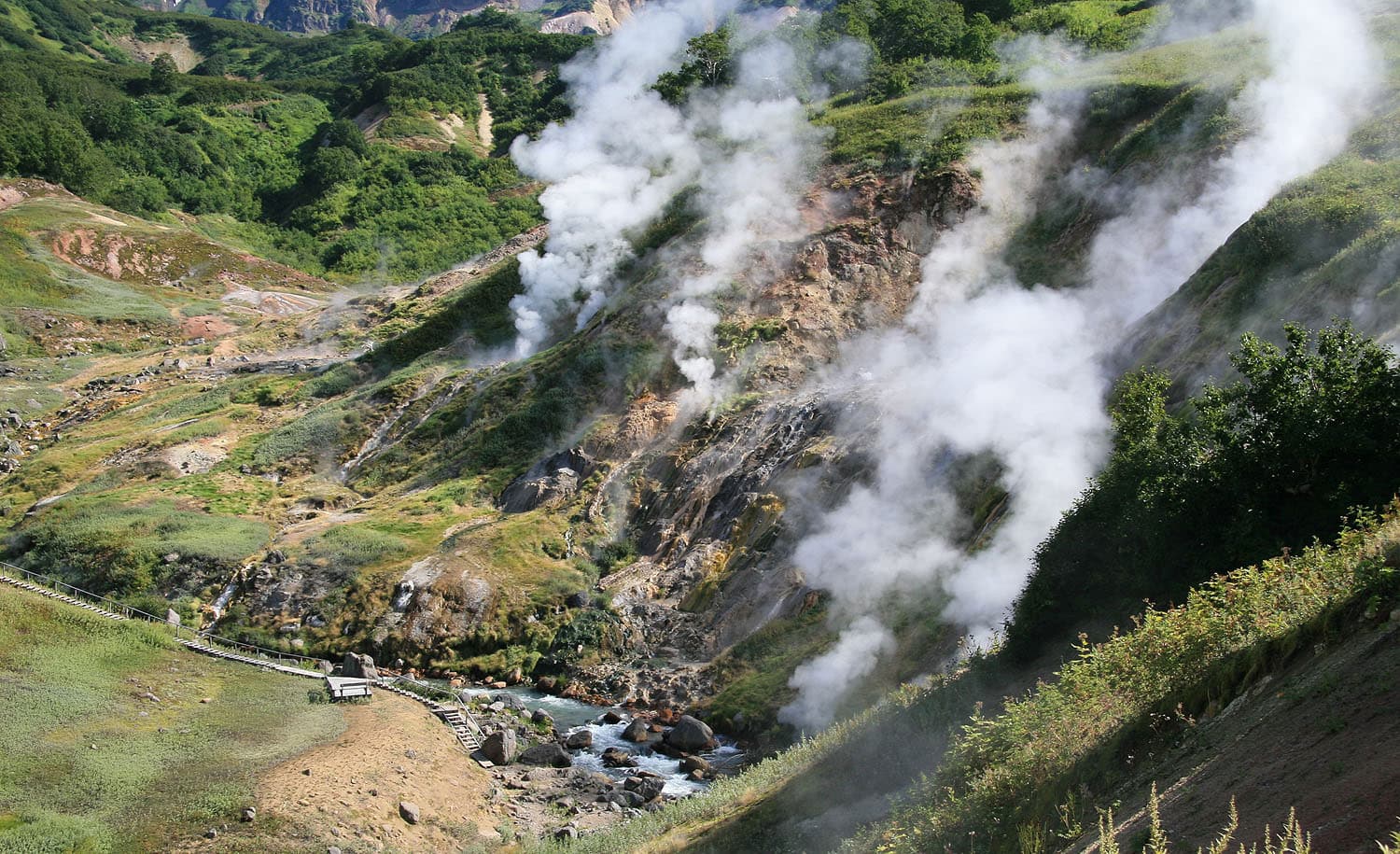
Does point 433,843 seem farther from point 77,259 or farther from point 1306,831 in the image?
point 77,259

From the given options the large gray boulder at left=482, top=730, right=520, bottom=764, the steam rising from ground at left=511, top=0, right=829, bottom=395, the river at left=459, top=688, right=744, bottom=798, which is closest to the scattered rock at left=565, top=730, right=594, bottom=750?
the river at left=459, top=688, right=744, bottom=798

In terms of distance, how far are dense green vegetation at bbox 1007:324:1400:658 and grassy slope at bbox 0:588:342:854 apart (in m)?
15.0

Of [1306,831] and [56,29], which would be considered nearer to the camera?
[1306,831]

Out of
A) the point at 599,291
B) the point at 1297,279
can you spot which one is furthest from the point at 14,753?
the point at 599,291

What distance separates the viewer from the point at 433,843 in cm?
1847

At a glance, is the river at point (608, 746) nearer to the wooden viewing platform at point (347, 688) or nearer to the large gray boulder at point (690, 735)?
the large gray boulder at point (690, 735)

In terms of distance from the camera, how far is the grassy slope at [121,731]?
16.5 meters

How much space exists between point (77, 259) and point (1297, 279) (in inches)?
3020

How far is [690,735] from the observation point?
2323cm

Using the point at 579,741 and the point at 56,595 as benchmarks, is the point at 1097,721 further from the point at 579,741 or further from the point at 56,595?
the point at 56,595

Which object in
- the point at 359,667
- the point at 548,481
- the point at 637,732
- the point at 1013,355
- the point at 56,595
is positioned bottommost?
the point at 637,732

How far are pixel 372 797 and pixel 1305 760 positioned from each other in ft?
54.1

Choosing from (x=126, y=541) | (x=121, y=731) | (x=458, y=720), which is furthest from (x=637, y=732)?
(x=126, y=541)

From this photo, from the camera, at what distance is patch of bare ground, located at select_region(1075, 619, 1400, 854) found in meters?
6.43
